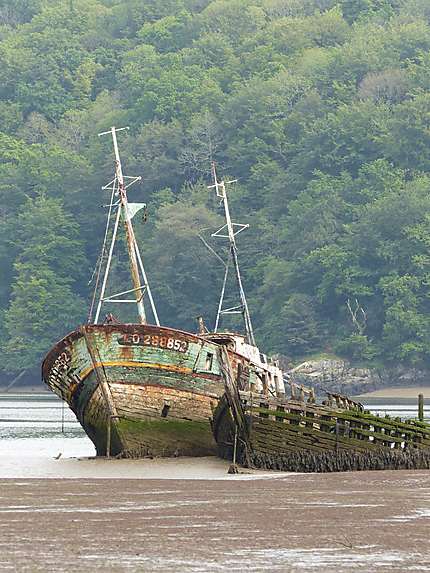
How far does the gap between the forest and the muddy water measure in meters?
81.3

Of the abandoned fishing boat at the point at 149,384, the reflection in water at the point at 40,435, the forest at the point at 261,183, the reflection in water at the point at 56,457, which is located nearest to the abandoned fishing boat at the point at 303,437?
the reflection in water at the point at 56,457

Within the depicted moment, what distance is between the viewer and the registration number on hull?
3969 centimetres

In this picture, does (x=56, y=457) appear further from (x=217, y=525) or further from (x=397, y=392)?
(x=397, y=392)

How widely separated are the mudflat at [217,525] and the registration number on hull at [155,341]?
7.12 metres

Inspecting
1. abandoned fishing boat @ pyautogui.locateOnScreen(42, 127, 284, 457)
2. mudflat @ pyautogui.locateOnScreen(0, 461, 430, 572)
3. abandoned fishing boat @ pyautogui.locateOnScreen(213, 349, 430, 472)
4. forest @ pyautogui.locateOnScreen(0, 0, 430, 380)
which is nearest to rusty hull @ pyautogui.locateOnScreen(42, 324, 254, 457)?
abandoned fishing boat @ pyautogui.locateOnScreen(42, 127, 284, 457)

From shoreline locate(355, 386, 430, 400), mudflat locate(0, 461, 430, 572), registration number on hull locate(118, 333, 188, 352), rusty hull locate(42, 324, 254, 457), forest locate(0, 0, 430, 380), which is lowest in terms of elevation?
mudflat locate(0, 461, 430, 572)

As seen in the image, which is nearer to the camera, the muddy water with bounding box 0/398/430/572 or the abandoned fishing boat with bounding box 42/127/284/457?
the muddy water with bounding box 0/398/430/572

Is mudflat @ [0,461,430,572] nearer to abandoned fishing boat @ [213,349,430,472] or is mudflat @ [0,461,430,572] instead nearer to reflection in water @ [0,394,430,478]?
reflection in water @ [0,394,430,478]

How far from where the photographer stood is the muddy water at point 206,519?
20.7 metres

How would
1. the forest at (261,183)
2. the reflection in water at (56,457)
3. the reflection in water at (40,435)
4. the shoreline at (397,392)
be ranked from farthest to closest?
the forest at (261,183)
the shoreline at (397,392)
the reflection in water at (40,435)
the reflection in water at (56,457)

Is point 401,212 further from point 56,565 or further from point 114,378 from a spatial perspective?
point 56,565

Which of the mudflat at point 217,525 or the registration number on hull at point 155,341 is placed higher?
the registration number on hull at point 155,341

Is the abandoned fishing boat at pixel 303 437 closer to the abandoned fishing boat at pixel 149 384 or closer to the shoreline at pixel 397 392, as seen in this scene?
the abandoned fishing boat at pixel 149 384

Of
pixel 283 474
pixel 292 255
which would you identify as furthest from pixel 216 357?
pixel 292 255
